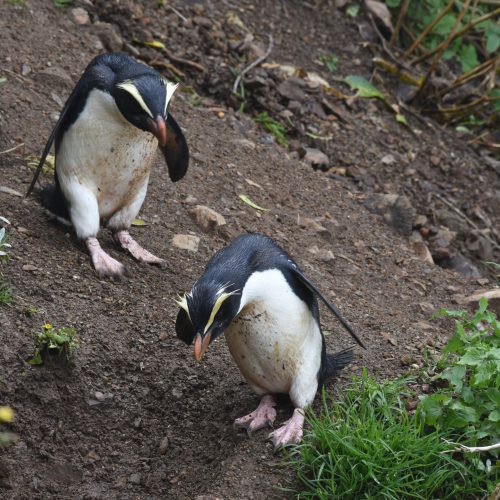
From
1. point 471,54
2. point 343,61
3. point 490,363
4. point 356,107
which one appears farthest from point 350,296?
point 471,54

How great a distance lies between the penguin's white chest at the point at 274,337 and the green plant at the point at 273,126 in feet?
9.78

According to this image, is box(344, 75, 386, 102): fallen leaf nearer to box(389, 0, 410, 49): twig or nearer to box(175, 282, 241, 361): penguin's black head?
box(389, 0, 410, 49): twig

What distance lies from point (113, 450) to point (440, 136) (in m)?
4.35

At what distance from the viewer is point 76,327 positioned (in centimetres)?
389

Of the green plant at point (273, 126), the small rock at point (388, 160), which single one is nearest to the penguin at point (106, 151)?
the green plant at point (273, 126)

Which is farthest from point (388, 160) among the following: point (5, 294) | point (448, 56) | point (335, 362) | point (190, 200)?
point (5, 294)

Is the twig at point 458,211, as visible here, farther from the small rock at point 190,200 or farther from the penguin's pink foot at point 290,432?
the penguin's pink foot at point 290,432

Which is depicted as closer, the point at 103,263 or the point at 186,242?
the point at 103,263

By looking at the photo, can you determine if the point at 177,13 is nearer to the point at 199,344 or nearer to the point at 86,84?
the point at 86,84

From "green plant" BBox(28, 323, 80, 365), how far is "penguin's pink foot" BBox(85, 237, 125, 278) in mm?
677

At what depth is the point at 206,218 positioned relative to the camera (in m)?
5.01

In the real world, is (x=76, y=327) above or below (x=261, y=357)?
below

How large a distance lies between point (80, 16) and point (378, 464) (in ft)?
14.0

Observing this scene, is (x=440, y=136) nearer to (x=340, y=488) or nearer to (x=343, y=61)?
(x=343, y=61)
